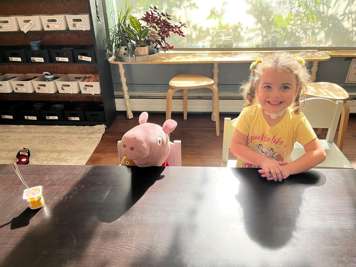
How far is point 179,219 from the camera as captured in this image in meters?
0.81

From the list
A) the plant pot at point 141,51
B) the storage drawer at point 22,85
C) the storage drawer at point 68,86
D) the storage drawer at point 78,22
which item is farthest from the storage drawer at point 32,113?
the plant pot at point 141,51

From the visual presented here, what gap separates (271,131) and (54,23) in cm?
220

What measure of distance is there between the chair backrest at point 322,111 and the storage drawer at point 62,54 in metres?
2.04

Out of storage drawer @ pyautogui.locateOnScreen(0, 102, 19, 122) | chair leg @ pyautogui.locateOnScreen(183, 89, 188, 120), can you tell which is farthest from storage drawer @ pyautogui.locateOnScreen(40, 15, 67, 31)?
chair leg @ pyautogui.locateOnScreen(183, 89, 188, 120)

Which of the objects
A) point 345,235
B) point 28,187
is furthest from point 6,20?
point 345,235

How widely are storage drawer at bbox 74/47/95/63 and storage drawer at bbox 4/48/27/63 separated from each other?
48 cm

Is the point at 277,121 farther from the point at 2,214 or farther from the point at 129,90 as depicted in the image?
the point at 129,90

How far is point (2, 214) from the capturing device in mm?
862

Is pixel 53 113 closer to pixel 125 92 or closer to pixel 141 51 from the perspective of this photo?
pixel 125 92

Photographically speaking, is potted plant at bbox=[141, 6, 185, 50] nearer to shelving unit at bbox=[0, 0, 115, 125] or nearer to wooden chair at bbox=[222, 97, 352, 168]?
shelving unit at bbox=[0, 0, 115, 125]

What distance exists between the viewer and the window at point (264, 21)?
8.67 feet

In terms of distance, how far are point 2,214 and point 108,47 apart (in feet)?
7.54

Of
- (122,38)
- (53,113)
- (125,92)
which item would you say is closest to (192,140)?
(125,92)

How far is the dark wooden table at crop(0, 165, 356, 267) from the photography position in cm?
70
